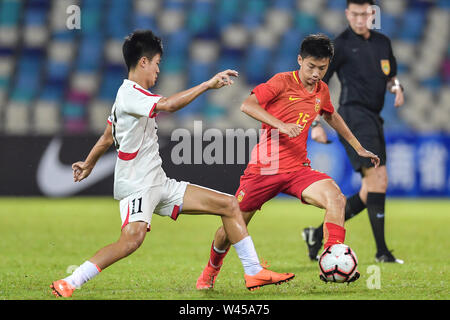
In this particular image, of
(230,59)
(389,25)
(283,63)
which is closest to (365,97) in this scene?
(283,63)

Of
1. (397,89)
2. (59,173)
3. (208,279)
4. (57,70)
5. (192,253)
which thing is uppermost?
(397,89)

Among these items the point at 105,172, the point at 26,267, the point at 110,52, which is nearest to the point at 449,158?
the point at 105,172

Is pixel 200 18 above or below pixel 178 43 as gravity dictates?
above

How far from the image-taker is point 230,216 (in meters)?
4.76

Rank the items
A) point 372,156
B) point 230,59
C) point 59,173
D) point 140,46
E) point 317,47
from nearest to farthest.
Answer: point 140,46 < point 317,47 < point 372,156 < point 59,173 < point 230,59

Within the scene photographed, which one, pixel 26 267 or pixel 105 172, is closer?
pixel 26 267

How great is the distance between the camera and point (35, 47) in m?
16.5

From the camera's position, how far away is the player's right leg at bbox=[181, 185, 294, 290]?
4.68 m

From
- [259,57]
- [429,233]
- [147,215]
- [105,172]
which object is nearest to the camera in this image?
[147,215]

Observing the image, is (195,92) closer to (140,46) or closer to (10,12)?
(140,46)

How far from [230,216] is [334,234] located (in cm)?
68

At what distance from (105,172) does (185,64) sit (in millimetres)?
4274

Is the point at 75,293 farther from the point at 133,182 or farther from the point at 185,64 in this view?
the point at 185,64

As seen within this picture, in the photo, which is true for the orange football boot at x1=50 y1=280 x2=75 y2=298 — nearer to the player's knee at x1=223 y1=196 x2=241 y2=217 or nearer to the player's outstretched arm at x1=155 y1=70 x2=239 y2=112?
the player's knee at x1=223 y1=196 x2=241 y2=217
